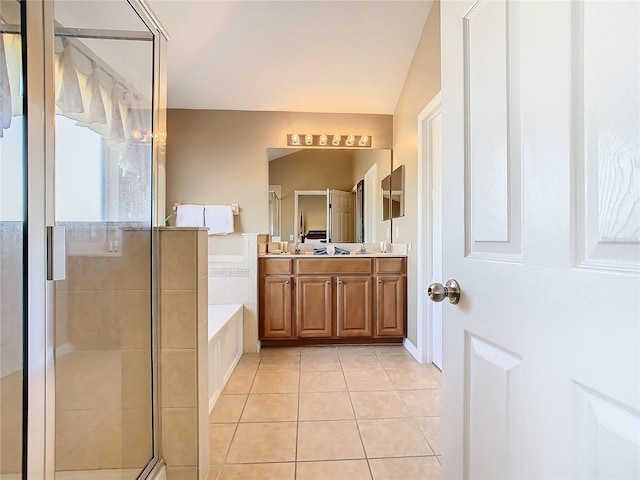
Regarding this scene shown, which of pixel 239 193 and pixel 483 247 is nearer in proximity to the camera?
pixel 483 247

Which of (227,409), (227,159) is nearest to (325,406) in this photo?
(227,409)

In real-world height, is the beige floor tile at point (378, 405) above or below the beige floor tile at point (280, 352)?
above

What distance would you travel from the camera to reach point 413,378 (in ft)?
7.55

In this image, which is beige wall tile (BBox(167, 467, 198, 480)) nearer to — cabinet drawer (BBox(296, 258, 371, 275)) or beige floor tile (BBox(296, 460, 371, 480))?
beige floor tile (BBox(296, 460, 371, 480))

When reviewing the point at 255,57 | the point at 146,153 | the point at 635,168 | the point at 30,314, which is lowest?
the point at 30,314

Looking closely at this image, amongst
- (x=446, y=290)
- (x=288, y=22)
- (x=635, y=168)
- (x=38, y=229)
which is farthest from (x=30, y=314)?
(x=288, y=22)

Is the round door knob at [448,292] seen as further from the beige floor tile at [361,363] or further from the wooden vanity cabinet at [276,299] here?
the wooden vanity cabinet at [276,299]

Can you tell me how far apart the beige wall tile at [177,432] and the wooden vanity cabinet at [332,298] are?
5.57 feet

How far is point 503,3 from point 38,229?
1.13 meters

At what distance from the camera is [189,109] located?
334 cm

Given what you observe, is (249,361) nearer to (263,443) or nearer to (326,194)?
(263,443)

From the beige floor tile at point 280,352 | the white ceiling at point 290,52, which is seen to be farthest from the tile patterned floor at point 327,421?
the white ceiling at point 290,52

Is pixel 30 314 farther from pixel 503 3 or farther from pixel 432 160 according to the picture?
pixel 432 160

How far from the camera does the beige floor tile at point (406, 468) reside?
1.34m
